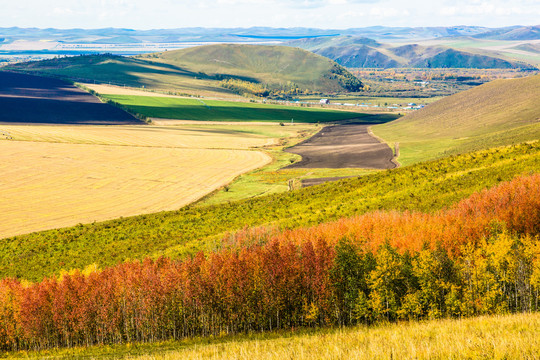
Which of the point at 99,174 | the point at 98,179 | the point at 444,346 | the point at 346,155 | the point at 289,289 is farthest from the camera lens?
the point at 346,155

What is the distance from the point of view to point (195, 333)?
53.9 m

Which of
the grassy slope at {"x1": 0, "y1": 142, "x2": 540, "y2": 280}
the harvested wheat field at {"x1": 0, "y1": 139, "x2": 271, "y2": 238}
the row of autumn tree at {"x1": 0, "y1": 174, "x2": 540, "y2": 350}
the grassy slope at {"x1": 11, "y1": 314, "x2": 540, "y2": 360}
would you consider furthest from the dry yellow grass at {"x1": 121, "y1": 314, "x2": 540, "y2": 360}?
the harvested wheat field at {"x1": 0, "y1": 139, "x2": 271, "y2": 238}

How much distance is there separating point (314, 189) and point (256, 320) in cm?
5433

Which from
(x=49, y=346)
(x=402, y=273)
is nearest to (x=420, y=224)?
(x=402, y=273)

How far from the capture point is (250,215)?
291 ft

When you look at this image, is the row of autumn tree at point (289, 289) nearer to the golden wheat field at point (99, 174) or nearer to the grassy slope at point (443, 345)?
the grassy slope at point (443, 345)

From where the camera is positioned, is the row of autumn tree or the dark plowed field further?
the dark plowed field

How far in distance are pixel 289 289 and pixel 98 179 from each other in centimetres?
9193

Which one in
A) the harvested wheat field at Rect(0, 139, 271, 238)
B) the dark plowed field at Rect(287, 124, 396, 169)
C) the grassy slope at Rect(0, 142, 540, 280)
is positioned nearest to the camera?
the grassy slope at Rect(0, 142, 540, 280)

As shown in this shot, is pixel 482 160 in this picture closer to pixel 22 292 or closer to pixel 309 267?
pixel 309 267

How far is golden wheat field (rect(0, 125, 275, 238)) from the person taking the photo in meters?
104

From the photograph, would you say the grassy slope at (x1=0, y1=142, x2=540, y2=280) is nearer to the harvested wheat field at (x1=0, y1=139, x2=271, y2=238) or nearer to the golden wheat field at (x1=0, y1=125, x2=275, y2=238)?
the harvested wheat field at (x1=0, y1=139, x2=271, y2=238)

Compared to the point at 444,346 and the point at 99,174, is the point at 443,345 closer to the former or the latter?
the point at 444,346

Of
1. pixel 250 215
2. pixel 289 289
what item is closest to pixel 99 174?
pixel 250 215
